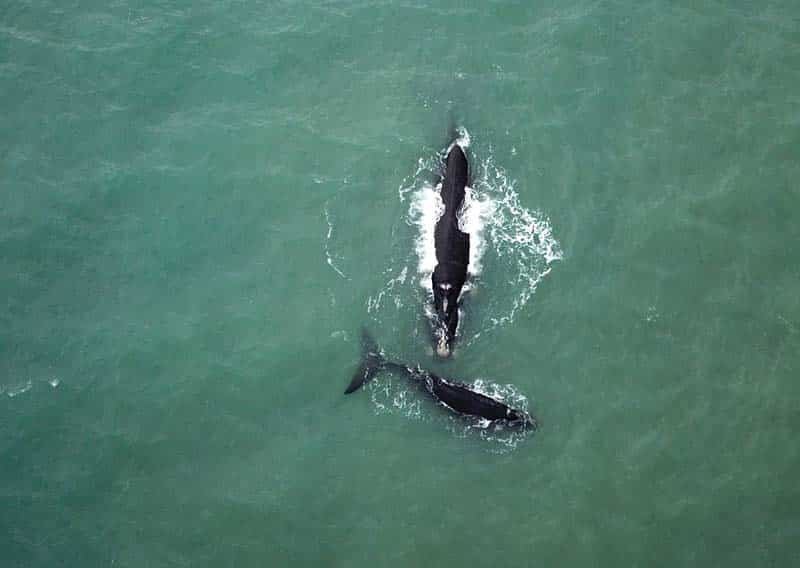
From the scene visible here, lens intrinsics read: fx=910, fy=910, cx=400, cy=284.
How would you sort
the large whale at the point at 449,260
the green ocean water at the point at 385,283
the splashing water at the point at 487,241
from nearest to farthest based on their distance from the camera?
the green ocean water at the point at 385,283 < the large whale at the point at 449,260 < the splashing water at the point at 487,241

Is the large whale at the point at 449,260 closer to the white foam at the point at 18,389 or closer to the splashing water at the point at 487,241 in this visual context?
the splashing water at the point at 487,241

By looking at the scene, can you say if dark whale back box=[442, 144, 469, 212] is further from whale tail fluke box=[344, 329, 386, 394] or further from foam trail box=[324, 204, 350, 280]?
whale tail fluke box=[344, 329, 386, 394]

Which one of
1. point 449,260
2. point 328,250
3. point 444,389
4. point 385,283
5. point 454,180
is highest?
point 454,180

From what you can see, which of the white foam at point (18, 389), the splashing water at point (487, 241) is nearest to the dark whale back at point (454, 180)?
the splashing water at point (487, 241)

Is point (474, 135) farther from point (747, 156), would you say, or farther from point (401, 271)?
point (747, 156)

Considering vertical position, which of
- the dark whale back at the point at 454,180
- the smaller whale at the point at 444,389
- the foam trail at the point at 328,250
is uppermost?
the dark whale back at the point at 454,180

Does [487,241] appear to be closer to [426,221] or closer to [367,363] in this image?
[426,221]

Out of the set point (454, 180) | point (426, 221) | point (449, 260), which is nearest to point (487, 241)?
point (449, 260)
